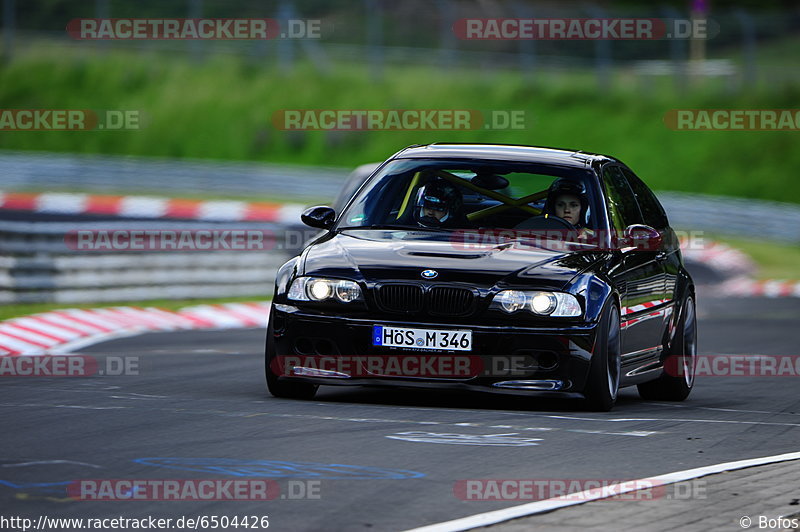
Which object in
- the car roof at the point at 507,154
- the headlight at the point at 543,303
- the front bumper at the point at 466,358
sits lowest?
the front bumper at the point at 466,358

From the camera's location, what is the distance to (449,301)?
9289 millimetres

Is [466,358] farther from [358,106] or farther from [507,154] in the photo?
[358,106]

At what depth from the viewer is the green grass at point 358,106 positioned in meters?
48.2

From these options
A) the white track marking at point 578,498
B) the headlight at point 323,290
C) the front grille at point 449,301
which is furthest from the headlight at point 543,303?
the white track marking at point 578,498

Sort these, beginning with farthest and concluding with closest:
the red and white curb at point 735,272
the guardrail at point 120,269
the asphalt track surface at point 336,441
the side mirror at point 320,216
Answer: the red and white curb at point 735,272
the guardrail at point 120,269
the side mirror at point 320,216
the asphalt track surface at point 336,441

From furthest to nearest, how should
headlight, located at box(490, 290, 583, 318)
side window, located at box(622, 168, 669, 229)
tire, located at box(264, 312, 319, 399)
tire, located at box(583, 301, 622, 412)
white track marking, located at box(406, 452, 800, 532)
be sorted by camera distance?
side window, located at box(622, 168, 669, 229)
tire, located at box(264, 312, 319, 399)
tire, located at box(583, 301, 622, 412)
headlight, located at box(490, 290, 583, 318)
white track marking, located at box(406, 452, 800, 532)

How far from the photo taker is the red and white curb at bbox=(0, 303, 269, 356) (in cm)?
1455

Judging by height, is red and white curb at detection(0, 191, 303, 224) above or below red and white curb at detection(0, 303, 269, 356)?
above

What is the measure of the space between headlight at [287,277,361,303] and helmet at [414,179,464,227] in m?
1.11

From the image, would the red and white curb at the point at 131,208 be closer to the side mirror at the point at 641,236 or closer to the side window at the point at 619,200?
the side window at the point at 619,200

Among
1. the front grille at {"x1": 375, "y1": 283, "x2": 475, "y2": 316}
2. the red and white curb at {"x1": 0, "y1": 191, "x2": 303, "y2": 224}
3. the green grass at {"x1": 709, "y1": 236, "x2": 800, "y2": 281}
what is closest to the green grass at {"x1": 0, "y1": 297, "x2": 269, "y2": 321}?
the front grille at {"x1": 375, "y1": 283, "x2": 475, "y2": 316}

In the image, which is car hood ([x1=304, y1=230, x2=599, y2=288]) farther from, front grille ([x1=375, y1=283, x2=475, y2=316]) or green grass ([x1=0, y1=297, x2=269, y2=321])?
green grass ([x1=0, y1=297, x2=269, y2=321])

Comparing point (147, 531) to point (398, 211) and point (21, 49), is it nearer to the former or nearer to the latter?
point (398, 211)

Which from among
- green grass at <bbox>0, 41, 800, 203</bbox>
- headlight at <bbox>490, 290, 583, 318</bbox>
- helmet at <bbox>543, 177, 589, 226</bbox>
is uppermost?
green grass at <bbox>0, 41, 800, 203</bbox>
